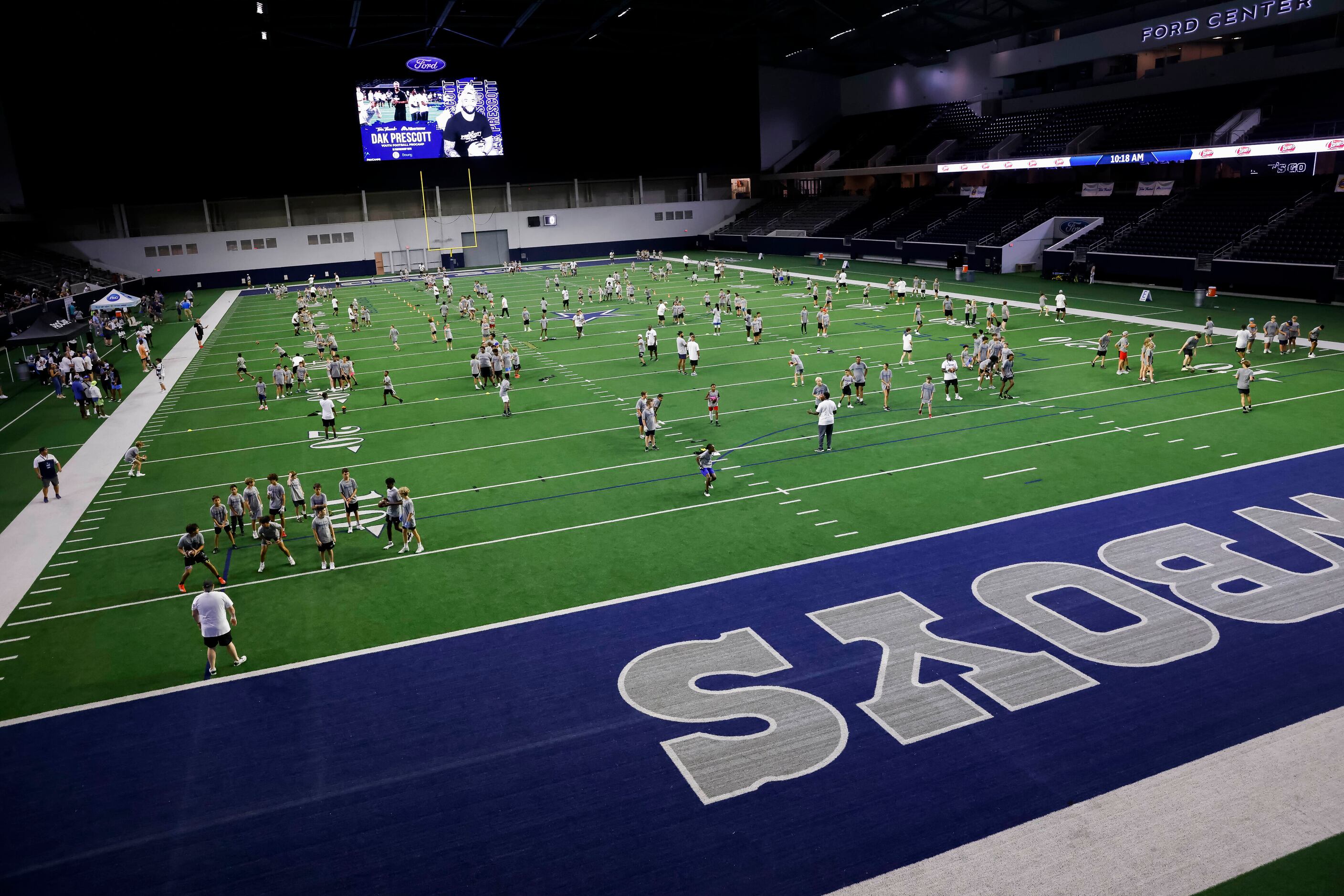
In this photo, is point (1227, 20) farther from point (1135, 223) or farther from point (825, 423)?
point (825, 423)

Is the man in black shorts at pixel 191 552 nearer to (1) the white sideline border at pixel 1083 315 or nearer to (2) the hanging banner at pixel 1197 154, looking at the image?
(1) the white sideline border at pixel 1083 315

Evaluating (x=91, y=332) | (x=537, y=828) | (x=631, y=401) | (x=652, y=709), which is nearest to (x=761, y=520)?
(x=652, y=709)

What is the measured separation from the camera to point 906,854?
7.65 m

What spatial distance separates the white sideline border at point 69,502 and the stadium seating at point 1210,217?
139 feet

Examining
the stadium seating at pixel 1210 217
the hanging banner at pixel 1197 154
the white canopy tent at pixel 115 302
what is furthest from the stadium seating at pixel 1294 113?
the white canopy tent at pixel 115 302

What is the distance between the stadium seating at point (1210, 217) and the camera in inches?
1578

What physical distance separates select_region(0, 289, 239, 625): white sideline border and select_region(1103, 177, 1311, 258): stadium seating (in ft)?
139

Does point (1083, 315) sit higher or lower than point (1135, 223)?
lower

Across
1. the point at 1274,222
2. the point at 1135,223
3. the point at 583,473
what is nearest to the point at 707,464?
the point at 583,473

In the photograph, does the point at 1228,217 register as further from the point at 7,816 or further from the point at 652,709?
the point at 7,816

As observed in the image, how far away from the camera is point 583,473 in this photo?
19.0 metres

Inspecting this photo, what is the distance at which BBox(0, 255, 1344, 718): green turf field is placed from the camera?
12.9 meters

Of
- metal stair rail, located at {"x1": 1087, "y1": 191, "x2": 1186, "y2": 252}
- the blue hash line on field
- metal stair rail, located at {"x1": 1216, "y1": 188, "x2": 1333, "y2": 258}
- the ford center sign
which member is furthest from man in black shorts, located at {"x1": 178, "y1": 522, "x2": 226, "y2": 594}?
the ford center sign

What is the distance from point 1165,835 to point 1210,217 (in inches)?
1694
